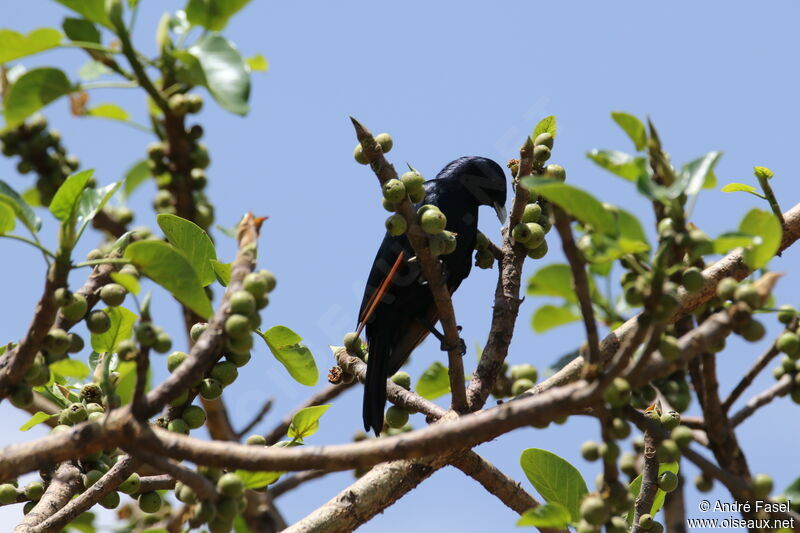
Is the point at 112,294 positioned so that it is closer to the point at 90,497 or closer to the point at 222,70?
the point at 90,497

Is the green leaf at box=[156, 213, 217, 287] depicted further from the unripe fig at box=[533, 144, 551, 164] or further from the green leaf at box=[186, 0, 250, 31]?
the unripe fig at box=[533, 144, 551, 164]

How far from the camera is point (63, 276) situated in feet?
6.88

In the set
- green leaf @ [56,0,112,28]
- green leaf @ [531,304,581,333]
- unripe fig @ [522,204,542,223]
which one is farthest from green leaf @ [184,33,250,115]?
unripe fig @ [522,204,542,223]

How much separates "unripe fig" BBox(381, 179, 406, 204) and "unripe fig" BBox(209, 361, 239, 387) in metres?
0.68

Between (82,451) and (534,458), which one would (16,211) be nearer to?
(82,451)

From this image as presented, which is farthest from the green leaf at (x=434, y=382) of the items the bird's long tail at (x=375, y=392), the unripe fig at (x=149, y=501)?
the unripe fig at (x=149, y=501)

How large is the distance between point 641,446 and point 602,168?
229 centimetres

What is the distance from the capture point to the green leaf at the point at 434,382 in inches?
143

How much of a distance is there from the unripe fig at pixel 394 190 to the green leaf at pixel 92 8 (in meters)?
0.90

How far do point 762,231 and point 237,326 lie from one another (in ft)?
3.72

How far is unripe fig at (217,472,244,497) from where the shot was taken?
1.92 meters

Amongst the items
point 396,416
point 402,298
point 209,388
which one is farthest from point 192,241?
point 402,298

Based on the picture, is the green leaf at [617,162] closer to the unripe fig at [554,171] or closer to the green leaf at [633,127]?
the green leaf at [633,127]

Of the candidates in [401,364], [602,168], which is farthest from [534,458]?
[401,364]
